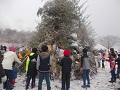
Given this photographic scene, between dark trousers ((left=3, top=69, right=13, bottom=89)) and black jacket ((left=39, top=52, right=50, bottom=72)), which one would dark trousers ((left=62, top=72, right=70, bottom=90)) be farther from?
dark trousers ((left=3, top=69, right=13, bottom=89))

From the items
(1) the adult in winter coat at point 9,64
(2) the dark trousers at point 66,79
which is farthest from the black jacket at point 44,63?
(1) the adult in winter coat at point 9,64

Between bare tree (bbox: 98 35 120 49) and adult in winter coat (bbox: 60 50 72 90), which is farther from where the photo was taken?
bare tree (bbox: 98 35 120 49)

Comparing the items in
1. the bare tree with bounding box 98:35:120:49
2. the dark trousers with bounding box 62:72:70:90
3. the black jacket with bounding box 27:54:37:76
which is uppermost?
the bare tree with bounding box 98:35:120:49

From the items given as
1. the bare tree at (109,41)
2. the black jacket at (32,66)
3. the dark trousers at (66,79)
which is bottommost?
the dark trousers at (66,79)

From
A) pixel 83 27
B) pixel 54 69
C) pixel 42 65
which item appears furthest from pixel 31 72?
pixel 83 27

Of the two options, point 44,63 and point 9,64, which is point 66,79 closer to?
point 44,63

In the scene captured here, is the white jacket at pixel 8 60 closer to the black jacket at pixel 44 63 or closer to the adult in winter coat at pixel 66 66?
the black jacket at pixel 44 63

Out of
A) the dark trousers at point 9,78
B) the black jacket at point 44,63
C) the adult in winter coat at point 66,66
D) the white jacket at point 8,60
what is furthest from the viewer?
the adult in winter coat at point 66,66

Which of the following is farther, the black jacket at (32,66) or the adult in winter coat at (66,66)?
the black jacket at (32,66)

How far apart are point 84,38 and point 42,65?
6966 millimetres

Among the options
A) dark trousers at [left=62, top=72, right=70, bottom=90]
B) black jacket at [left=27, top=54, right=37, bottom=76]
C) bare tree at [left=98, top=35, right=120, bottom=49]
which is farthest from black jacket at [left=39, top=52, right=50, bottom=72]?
bare tree at [left=98, top=35, right=120, bottom=49]

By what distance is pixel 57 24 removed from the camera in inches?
528

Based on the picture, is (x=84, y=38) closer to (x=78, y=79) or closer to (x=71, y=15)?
(x=71, y=15)

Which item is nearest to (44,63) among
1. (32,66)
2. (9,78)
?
(32,66)
